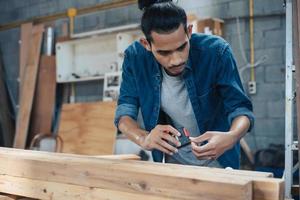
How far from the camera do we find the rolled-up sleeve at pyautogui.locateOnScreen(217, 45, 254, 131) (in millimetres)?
1201

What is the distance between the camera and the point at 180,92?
4.30 ft

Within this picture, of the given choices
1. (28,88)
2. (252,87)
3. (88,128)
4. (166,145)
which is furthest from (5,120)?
(166,145)

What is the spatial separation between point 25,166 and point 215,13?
2.38m

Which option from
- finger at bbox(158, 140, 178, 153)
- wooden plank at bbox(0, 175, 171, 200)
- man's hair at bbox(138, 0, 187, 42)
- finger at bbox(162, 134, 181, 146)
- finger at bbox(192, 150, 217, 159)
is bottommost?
wooden plank at bbox(0, 175, 171, 200)

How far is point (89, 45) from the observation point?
383 centimetres

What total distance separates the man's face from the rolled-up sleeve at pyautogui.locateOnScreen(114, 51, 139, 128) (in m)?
0.21

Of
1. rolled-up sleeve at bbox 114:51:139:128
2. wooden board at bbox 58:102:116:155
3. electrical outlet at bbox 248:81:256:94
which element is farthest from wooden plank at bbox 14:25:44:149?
rolled-up sleeve at bbox 114:51:139:128


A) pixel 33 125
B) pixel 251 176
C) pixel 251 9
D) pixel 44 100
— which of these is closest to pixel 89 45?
pixel 44 100

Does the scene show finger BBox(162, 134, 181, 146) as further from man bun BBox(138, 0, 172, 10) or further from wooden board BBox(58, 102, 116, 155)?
wooden board BBox(58, 102, 116, 155)

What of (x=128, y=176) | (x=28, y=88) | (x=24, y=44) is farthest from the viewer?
(x=24, y=44)

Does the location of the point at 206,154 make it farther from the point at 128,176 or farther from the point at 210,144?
the point at 128,176

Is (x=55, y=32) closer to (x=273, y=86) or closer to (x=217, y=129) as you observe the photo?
(x=273, y=86)

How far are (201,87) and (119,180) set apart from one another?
0.55 m

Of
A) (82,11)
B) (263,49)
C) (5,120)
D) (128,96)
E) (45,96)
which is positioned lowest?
(5,120)
